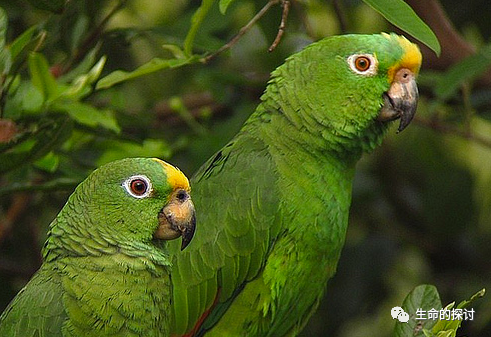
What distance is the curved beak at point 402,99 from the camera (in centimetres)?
187

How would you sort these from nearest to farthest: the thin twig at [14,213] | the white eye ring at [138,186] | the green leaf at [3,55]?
the white eye ring at [138,186] → the green leaf at [3,55] → the thin twig at [14,213]

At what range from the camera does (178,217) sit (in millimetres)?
1688

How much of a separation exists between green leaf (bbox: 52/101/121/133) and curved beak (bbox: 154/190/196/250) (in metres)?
0.36

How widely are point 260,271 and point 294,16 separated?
114 centimetres

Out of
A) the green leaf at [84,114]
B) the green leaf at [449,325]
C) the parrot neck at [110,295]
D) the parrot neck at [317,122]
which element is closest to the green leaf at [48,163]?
the green leaf at [84,114]

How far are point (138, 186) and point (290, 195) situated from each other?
1.27ft

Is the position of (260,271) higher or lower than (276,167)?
lower

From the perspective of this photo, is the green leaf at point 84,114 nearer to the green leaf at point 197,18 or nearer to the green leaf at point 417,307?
the green leaf at point 197,18

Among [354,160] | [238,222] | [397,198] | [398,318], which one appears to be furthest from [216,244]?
[397,198]

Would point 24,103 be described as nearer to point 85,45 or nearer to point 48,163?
point 48,163

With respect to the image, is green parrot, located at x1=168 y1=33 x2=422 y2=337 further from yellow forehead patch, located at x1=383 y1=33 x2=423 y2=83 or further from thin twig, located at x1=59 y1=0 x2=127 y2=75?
thin twig, located at x1=59 y1=0 x2=127 y2=75

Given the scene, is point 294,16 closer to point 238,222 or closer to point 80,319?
point 238,222

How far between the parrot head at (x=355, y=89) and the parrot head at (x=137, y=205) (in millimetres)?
383

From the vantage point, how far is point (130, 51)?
304 centimetres
